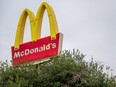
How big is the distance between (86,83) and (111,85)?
142 centimetres

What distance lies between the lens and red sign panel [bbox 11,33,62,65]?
77.4 ft

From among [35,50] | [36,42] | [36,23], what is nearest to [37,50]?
[35,50]

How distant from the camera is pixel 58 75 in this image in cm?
2259

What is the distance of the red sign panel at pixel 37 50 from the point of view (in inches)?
928

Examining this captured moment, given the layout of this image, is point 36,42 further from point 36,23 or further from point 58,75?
point 58,75

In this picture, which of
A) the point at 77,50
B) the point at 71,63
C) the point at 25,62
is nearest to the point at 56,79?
the point at 71,63

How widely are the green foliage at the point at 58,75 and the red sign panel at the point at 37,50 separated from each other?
0.54 meters

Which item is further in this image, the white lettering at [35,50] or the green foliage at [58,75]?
the white lettering at [35,50]

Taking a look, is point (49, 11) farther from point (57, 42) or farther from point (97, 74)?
point (97, 74)

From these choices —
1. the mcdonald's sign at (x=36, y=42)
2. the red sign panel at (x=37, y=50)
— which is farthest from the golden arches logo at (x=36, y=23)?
the red sign panel at (x=37, y=50)

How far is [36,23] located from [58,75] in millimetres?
4246

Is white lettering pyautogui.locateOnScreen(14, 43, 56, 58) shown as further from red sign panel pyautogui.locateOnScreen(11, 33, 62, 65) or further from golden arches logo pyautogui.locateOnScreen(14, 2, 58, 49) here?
golden arches logo pyautogui.locateOnScreen(14, 2, 58, 49)

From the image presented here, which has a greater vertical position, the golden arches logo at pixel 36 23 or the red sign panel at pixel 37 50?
the golden arches logo at pixel 36 23

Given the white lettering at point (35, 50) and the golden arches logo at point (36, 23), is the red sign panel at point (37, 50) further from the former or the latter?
the golden arches logo at point (36, 23)
